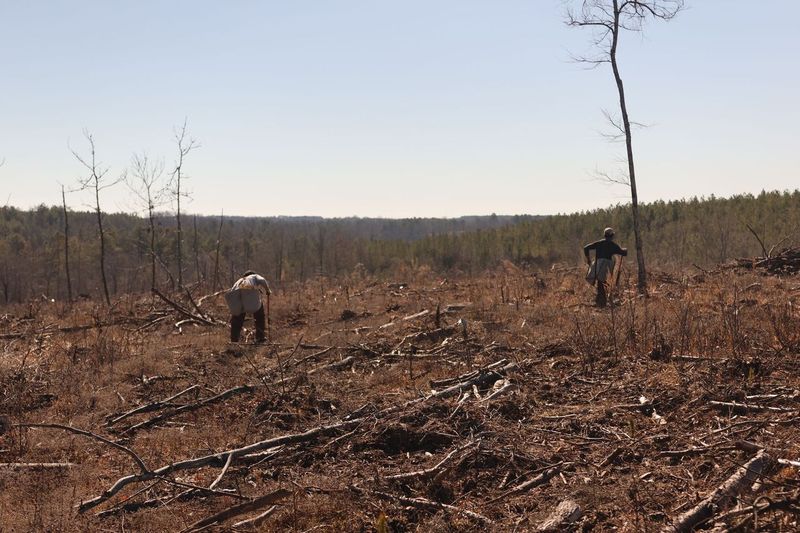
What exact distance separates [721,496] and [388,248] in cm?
6981

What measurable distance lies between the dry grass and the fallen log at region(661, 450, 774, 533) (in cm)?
9

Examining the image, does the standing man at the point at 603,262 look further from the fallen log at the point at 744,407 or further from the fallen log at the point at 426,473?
the fallen log at the point at 426,473

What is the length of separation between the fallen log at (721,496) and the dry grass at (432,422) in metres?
0.09

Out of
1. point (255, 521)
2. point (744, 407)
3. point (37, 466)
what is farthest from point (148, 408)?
point (744, 407)

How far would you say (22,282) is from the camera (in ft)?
157

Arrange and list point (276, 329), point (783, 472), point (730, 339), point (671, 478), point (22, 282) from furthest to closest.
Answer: point (22, 282) < point (276, 329) < point (730, 339) < point (671, 478) < point (783, 472)

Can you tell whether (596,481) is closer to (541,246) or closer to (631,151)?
(631,151)

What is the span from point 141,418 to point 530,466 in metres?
4.36

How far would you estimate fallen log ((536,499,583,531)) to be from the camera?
3.66 m

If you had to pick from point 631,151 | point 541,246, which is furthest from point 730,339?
point 541,246

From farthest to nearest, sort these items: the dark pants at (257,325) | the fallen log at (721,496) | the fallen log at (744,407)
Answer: the dark pants at (257,325) < the fallen log at (744,407) < the fallen log at (721,496)

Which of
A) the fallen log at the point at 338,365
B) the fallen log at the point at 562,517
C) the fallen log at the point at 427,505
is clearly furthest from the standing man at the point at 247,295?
the fallen log at the point at 562,517

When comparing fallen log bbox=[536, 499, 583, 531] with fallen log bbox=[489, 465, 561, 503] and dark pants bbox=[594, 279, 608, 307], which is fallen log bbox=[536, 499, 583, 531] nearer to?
fallen log bbox=[489, 465, 561, 503]

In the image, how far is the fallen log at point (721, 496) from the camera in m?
3.39
